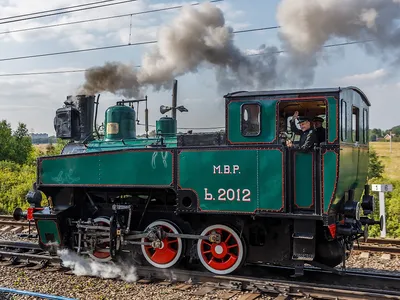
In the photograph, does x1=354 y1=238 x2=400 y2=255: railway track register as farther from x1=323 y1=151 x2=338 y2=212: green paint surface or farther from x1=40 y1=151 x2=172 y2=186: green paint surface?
x1=40 y1=151 x2=172 y2=186: green paint surface

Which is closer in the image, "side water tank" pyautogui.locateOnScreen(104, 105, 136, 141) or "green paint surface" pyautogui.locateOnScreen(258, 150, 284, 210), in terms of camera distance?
"green paint surface" pyautogui.locateOnScreen(258, 150, 284, 210)

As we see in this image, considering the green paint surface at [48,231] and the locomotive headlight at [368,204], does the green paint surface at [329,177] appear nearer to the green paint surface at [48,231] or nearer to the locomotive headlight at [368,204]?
the locomotive headlight at [368,204]

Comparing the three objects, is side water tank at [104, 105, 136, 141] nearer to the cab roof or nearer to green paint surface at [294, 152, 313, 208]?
the cab roof

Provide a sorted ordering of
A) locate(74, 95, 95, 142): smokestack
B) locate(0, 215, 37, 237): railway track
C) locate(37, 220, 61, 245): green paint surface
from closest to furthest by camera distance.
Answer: locate(37, 220, 61, 245): green paint surface → locate(74, 95, 95, 142): smokestack → locate(0, 215, 37, 237): railway track

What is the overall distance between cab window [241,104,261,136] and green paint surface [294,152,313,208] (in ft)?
2.18

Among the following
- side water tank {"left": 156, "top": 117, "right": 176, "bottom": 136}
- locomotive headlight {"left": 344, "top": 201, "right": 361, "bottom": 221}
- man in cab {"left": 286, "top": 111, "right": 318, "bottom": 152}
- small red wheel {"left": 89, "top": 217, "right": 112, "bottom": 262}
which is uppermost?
side water tank {"left": 156, "top": 117, "right": 176, "bottom": 136}

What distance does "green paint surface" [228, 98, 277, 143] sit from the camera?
627 centimetres

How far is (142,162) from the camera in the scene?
694 centimetres

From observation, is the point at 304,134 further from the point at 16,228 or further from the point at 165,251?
the point at 16,228

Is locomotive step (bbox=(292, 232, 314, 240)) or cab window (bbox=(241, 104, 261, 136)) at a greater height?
cab window (bbox=(241, 104, 261, 136))

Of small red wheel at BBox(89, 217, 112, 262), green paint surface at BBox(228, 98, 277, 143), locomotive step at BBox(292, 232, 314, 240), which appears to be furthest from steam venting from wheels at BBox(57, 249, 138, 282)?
green paint surface at BBox(228, 98, 277, 143)

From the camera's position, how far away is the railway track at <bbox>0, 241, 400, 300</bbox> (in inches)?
232

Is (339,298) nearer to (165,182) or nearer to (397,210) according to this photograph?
(165,182)

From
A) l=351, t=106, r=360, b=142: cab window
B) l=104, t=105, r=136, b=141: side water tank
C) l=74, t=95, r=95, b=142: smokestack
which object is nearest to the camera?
l=351, t=106, r=360, b=142: cab window
